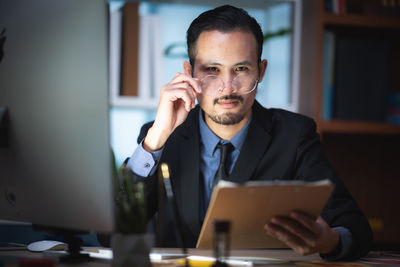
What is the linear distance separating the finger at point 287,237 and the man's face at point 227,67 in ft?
2.30

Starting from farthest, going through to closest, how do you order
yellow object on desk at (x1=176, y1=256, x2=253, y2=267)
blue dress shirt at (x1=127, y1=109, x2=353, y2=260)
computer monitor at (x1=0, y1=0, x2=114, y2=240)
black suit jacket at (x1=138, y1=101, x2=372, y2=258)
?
1. black suit jacket at (x1=138, y1=101, x2=372, y2=258)
2. blue dress shirt at (x1=127, y1=109, x2=353, y2=260)
3. yellow object on desk at (x1=176, y1=256, x2=253, y2=267)
4. computer monitor at (x1=0, y1=0, x2=114, y2=240)

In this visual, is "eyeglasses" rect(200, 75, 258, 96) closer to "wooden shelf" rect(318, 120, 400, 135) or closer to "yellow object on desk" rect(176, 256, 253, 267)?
"yellow object on desk" rect(176, 256, 253, 267)

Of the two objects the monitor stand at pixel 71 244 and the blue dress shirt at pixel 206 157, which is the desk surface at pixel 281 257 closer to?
the monitor stand at pixel 71 244

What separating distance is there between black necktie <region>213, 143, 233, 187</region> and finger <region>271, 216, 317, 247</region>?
59cm

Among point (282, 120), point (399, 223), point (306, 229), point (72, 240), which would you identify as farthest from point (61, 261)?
point (399, 223)

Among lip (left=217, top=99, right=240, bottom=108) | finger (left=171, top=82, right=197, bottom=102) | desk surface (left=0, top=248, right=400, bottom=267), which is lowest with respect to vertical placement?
desk surface (left=0, top=248, right=400, bottom=267)

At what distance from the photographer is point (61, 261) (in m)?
1.01

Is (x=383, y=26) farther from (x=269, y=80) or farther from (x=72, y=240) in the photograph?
(x=72, y=240)

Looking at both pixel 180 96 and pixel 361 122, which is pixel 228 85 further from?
pixel 361 122

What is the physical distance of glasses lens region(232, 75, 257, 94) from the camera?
5.52ft

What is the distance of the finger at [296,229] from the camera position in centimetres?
104

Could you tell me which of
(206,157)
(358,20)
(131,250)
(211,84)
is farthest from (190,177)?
(358,20)

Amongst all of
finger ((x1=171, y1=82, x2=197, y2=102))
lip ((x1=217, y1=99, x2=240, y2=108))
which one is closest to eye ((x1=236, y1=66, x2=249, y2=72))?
lip ((x1=217, y1=99, x2=240, y2=108))

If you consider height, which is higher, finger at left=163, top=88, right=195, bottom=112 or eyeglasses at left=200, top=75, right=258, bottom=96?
eyeglasses at left=200, top=75, right=258, bottom=96
